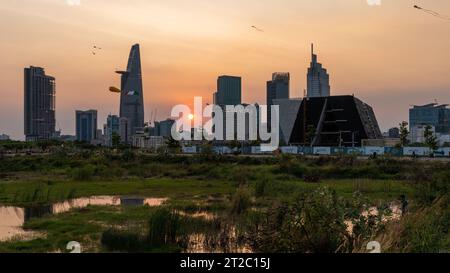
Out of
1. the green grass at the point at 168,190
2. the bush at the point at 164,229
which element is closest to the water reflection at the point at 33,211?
the green grass at the point at 168,190

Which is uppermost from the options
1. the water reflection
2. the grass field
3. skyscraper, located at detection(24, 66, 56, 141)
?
skyscraper, located at detection(24, 66, 56, 141)

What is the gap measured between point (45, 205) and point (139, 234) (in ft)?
51.0

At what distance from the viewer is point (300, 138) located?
14662 cm

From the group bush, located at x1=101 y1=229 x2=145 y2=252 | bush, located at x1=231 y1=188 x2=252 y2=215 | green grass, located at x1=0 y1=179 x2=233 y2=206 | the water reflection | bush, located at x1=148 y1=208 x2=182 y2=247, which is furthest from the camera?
green grass, located at x1=0 y1=179 x2=233 y2=206

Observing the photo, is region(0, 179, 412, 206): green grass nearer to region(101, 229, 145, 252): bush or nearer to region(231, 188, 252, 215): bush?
region(231, 188, 252, 215): bush

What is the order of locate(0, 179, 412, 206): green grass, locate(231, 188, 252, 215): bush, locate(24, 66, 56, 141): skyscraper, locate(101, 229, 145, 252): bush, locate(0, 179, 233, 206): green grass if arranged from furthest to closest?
locate(24, 66, 56, 141): skyscraper → locate(0, 179, 233, 206): green grass → locate(0, 179, 412, 206): green grass → locate(231, 188, 252, 215): bush → locate(101, 229, 145, 252): bush

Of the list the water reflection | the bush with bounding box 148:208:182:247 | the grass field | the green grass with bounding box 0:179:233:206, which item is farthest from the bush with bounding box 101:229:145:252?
the green grass with bounding box 0:179:233:206

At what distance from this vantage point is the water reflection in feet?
67.6

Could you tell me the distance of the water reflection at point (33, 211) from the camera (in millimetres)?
20592

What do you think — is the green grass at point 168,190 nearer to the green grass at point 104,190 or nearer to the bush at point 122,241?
the green grass at point 104,190

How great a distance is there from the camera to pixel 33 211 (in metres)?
27.7

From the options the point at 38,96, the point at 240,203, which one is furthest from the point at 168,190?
the point at 38,96

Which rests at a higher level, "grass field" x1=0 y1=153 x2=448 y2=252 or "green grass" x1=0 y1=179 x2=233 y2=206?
"grass field" x1=0 y1=153 x2=448 y2=252
